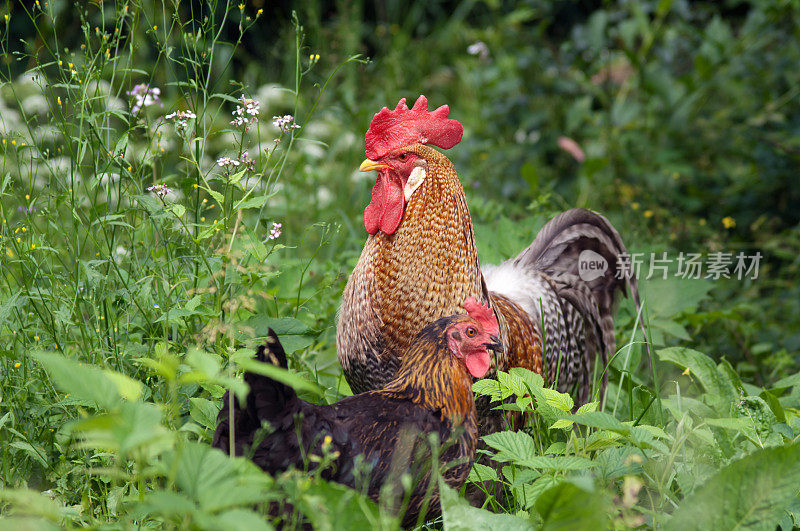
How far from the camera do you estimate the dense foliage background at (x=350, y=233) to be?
1904mm

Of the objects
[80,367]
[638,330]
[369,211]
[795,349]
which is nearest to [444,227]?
[369,211]

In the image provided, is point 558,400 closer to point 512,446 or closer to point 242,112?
point 512,446

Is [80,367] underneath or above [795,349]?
above

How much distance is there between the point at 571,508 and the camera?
5.60ft

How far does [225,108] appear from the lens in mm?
7945

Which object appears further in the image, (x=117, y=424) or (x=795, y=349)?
(x=795, y=349)

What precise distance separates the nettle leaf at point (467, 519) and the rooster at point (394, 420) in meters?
0.10

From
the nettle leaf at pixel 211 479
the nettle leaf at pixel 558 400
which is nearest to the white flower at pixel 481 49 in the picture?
the nettle leaf at pixel 558 400

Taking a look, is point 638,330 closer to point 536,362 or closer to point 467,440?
point 536,362

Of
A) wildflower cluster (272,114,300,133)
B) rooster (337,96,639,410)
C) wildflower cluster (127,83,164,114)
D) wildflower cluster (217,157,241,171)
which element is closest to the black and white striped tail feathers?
rooster (337,96,639,410)

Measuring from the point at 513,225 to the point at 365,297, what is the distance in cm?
170

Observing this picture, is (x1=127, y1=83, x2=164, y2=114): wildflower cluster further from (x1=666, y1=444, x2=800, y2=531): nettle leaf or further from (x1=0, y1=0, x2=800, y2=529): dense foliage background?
(x1=666, y1=444, x2=800, y2=531): nettle leaf

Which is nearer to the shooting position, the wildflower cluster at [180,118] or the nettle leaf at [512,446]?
the nettle leaf at [512,446]

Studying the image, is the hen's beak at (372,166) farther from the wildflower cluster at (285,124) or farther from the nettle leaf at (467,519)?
the nettle leaf at (467,519)
